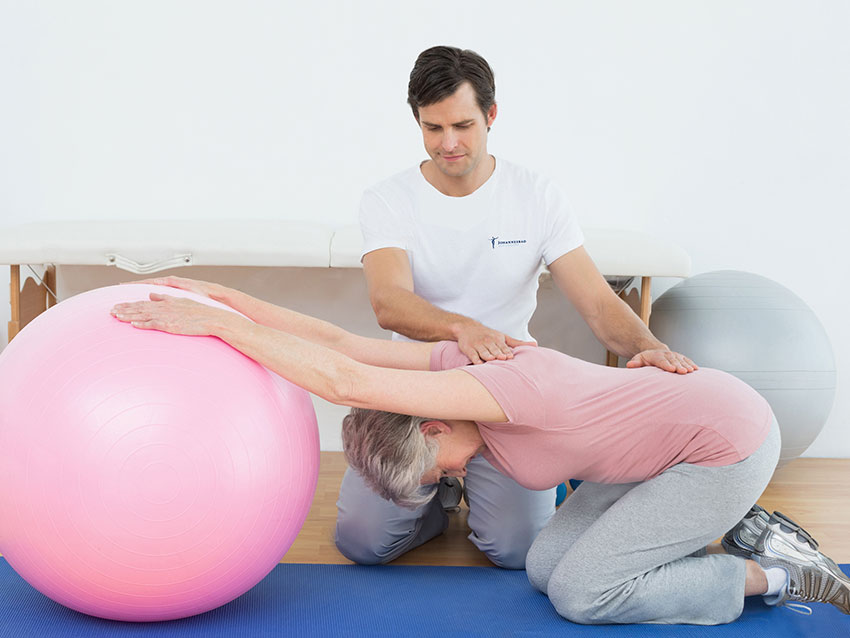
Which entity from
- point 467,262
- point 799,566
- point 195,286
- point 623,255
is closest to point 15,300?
point 195,286

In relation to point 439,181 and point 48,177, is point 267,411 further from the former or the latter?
point 48,177

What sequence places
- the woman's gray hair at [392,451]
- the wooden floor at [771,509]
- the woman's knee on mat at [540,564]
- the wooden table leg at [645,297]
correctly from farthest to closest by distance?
the wooden table leg at [645,297], the wooden floor at [771,509], the woman's knee on mat at [540,564], the woman's gray hair at [392,451]

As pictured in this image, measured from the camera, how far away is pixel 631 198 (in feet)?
11.1

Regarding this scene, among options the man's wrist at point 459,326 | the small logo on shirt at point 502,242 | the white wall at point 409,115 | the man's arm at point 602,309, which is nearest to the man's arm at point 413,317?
the man's wrist at point 459,326

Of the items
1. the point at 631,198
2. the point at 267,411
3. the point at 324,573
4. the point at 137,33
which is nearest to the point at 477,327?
the point at 267,411

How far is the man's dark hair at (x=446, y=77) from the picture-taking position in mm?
2162

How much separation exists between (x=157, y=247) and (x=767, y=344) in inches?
78.0

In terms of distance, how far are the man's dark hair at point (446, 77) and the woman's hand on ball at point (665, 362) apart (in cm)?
79

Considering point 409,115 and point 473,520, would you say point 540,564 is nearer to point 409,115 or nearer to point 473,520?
point 473,520

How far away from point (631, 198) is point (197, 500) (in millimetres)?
2393

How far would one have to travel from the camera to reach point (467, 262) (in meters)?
2.36

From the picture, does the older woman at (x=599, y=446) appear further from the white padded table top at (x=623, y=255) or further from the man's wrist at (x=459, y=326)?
the white padded table top at (x=623, y=255)

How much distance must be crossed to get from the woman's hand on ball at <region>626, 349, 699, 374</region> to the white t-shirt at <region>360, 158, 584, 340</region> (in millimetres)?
544

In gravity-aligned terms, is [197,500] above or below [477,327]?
below
